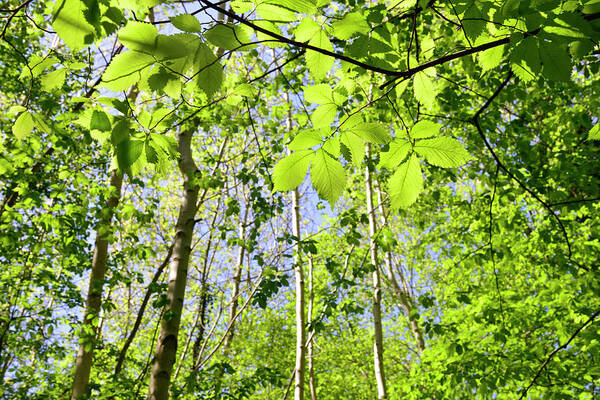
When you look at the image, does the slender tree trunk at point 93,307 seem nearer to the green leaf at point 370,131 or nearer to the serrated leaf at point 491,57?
the green leaf at point 370,131

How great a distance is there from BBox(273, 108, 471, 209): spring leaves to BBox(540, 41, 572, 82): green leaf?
226 millimetres

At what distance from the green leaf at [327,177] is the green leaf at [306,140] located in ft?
0.09

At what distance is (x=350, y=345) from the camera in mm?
12641

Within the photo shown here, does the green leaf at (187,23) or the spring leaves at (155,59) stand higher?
the green leaf at (187,23)

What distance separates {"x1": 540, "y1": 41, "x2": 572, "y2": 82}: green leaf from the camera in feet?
2.48

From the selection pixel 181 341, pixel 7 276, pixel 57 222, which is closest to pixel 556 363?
pixel 57 222

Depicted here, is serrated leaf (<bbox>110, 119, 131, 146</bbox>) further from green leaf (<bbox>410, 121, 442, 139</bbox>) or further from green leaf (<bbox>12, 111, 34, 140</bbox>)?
green leaf (<bbox>410, 121, 442, 139</bbox>)

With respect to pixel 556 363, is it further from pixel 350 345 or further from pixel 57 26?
pixel 350 345

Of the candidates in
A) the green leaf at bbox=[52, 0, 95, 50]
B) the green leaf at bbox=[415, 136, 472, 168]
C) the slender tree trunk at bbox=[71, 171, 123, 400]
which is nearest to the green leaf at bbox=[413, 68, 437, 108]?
the green leaf at bbox=[415, 136, 472, 168]

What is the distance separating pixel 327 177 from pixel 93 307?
484cm

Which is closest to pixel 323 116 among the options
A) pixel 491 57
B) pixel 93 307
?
pixel 491 57

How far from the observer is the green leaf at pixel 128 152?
0.88 m

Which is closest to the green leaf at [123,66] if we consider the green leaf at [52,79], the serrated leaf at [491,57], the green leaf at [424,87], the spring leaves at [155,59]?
the spring leaves at [155,59]

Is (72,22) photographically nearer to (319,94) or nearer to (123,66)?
(123,66)
